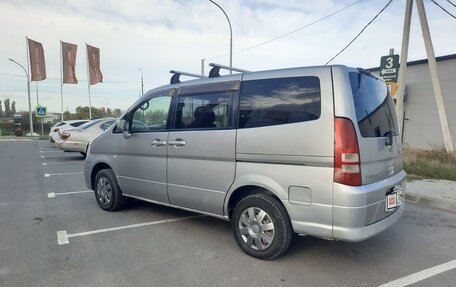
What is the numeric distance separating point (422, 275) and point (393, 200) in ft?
2.48

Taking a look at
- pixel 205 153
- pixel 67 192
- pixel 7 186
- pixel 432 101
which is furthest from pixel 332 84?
pixel 432 101

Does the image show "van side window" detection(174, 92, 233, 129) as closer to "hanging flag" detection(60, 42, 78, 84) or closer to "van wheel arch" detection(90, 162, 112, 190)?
"van wheel arch" detection(90, 162, 112, 190)

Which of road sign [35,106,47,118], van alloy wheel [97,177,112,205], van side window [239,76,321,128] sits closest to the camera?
van side window [239,76,321,128]

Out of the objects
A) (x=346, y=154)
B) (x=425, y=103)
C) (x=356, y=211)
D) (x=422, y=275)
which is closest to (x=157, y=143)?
(x=346, y=154)

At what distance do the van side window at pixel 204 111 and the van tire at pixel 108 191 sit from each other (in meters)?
1.70

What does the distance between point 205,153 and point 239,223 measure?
0.92 metres

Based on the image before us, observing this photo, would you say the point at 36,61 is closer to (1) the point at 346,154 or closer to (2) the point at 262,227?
(2) the point at 262,227

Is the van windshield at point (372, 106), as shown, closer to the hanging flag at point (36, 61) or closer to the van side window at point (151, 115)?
the van side window at point (151, 115)

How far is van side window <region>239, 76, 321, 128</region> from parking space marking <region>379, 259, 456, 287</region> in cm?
171

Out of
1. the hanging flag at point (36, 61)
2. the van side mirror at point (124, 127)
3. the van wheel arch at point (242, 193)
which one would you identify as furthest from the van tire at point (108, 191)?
the hanging flag at point (36, 61)

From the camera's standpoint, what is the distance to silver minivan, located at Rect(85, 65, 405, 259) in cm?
315

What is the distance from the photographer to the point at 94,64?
102 feet

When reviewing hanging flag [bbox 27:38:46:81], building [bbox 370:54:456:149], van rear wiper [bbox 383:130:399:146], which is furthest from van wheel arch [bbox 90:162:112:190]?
hanging flag [bbox 27:38:46:81]

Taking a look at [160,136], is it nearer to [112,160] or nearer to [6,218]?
[112,160]
